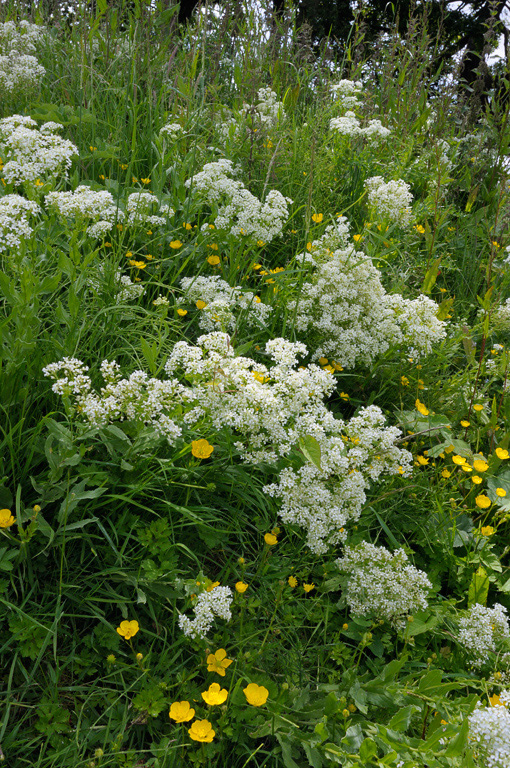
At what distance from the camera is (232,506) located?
1990 millimetres

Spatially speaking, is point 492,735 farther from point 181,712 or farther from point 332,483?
point 332,483

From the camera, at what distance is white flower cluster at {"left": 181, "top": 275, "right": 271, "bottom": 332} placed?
2312mm

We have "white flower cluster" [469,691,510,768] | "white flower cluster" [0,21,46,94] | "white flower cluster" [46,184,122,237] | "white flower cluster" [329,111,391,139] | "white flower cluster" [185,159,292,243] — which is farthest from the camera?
"white flower cluster" [329,111,391,139]

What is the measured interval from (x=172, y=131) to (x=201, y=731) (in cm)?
288

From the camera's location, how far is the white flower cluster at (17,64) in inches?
123

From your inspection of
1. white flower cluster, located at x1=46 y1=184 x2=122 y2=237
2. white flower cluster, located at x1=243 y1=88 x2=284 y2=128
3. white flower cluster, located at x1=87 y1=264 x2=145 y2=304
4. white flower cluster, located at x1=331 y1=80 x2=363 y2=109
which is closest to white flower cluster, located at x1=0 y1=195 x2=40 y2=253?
white flower cluster, located at x1=46 y1=184 x2=122 y2=237

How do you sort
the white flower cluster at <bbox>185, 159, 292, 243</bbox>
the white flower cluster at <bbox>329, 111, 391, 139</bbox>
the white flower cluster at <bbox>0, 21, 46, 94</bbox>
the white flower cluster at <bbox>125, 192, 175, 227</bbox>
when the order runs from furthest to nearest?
the white flower cluster at <bbox>329, 111, 391, 139</bbox> → the white flower cluster at <bbox>0, 21, 46, 94</bbox> → the white flower cluster at <bbox>185, 159, 292, 243</bbox> → the white flower cluster at <bbox>125, 192, 175, 227</bbox>

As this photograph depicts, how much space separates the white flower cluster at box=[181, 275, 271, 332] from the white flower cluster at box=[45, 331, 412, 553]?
1.44 feet

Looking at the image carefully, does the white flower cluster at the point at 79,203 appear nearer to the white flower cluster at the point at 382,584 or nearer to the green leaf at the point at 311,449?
the green leaf at the point at 311,449

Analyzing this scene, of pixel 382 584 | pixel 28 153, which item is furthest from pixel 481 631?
pixel 28 153

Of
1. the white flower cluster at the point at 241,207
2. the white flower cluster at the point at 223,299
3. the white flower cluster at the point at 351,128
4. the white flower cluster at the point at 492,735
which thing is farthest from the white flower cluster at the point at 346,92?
the white flower cluster at the point at 492,735

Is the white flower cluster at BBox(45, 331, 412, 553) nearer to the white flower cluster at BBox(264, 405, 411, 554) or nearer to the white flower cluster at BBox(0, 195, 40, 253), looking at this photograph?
the white flower cluster at BBox(264, 405, 411, 554)

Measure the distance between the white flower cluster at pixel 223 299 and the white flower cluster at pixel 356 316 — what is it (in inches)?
6.8

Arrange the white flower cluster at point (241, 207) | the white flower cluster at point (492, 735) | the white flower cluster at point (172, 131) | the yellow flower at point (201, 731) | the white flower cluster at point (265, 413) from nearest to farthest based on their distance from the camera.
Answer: the white flower cluster at point (492, 735) → the yellow flower at point (201, 731) → the white flower cluster at point (265, 413) → the white flower cluster at point (241, 207) → the white flower cluster at point (172, 131)
